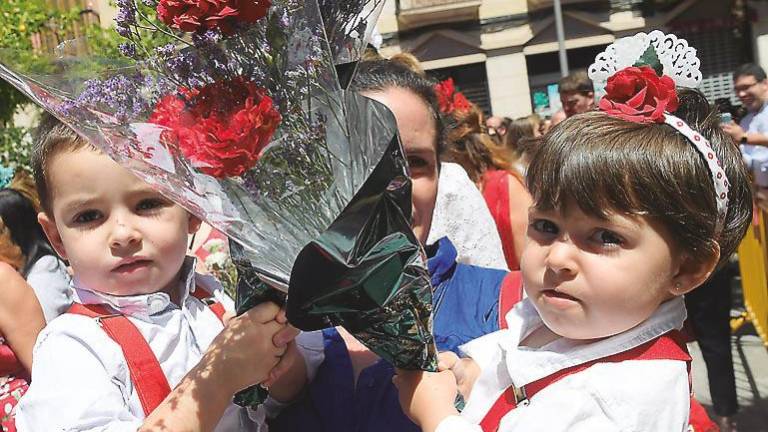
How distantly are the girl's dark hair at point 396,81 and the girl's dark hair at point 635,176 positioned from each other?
60cm

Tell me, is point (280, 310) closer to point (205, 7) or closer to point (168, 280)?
point (168, 280)

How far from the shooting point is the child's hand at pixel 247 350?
1.33 metres

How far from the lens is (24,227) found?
3.77 metres

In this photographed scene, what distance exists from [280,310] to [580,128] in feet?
2.04

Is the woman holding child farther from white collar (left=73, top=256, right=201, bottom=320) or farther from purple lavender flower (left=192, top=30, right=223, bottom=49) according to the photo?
purple lavender flower (left=192, top=30, right=223, bottom=49)

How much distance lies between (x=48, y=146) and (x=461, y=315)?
3.13ft

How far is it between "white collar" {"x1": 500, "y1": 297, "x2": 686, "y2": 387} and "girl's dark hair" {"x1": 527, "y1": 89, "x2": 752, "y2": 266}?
121 mm

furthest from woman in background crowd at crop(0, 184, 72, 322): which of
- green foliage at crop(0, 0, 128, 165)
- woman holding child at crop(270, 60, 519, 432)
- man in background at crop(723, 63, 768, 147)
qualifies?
man in background at crop(723, 63, 768, 147)

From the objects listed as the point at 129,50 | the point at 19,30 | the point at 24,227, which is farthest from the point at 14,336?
the point at 19,30

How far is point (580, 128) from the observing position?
140 cm

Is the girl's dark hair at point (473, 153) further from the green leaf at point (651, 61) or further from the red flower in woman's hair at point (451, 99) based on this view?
the green leaf at point (651, 61)

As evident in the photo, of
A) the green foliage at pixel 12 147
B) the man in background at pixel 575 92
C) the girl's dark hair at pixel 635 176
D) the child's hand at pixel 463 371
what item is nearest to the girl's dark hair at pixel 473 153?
the man in background at pixel 575 92

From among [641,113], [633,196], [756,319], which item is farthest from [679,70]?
[756,319]

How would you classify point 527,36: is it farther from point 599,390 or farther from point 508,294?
point 599,390
